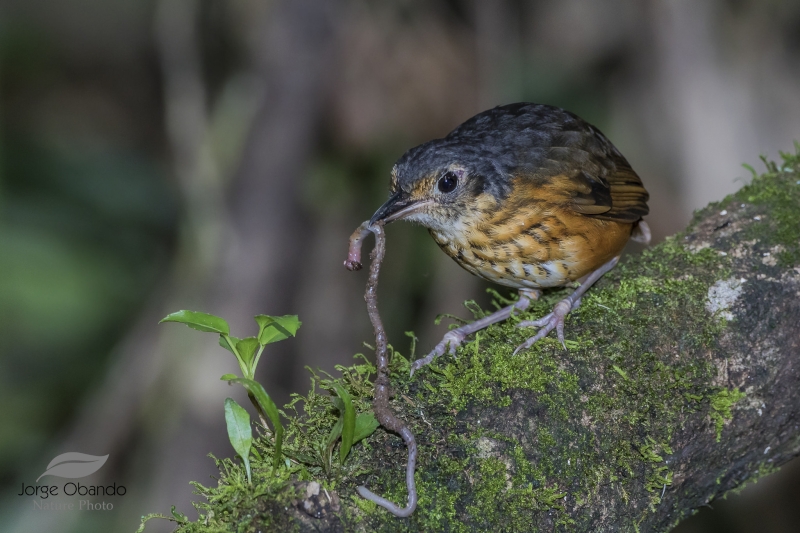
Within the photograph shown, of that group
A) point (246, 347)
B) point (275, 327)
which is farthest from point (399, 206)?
point (246, 347)

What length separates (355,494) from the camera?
177 cm

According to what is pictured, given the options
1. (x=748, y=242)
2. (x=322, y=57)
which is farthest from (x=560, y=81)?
(x=748, y=242)

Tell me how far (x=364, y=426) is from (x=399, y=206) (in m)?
1.26

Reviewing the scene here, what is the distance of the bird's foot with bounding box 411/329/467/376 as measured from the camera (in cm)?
233

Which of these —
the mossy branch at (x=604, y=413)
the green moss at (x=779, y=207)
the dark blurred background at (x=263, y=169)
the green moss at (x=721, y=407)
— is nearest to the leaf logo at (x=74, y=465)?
the dark blurred background at (x=263, y=169)

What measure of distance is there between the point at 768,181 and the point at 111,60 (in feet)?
23.0

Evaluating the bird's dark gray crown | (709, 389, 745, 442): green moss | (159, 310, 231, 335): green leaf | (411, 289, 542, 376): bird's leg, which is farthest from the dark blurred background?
(709, 389, 745, 442): green moss

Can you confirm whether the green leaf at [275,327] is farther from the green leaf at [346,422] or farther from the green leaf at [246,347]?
the green leaf at [346,422]

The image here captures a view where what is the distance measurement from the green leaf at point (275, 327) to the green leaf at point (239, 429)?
214 millimetres

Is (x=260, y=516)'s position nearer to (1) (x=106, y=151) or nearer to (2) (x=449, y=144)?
(2) (x=449, y=144)

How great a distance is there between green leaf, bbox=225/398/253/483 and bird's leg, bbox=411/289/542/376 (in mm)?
627

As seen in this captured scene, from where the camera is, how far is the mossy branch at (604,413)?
1.83m

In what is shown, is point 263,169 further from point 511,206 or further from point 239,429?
point 239,429

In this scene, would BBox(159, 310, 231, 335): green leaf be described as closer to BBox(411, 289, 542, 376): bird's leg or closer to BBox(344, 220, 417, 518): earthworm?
BBox(344, 220, 417, 518): earthworm
